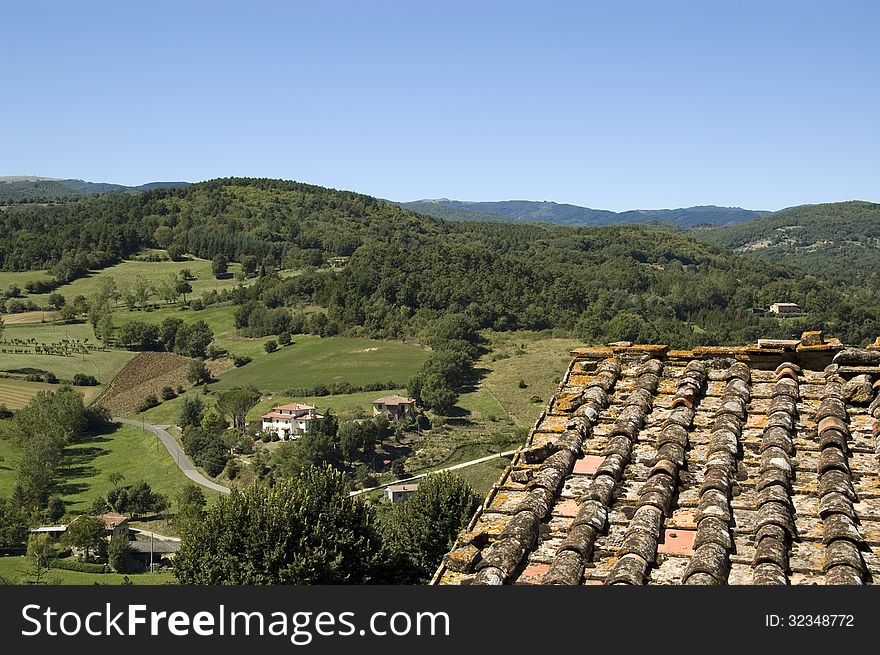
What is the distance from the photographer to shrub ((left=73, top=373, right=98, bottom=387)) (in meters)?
93.8

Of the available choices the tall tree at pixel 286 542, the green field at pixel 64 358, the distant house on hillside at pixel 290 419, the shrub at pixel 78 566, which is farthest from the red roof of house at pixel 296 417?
the tall tree at pixel 286 542

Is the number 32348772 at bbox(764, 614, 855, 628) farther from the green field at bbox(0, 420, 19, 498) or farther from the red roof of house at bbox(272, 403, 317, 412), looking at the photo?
the red roof of house at bbox(272, 403, 317, 412)

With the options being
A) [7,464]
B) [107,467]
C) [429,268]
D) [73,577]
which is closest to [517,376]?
[107,467]

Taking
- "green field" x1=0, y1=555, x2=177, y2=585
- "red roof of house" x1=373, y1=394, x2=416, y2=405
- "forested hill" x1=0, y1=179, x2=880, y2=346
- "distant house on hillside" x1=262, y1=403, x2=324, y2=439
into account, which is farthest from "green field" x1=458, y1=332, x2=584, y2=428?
"green field" x1=0, y1=555, x2=177, y2=585

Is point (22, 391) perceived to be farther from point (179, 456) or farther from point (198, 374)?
point (179, 456)

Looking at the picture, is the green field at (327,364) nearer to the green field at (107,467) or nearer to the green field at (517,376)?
the green field at (517,376)

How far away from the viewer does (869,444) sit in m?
5.55

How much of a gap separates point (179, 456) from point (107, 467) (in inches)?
236

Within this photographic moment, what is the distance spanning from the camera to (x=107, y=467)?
241 ft

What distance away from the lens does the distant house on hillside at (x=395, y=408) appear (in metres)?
83.3

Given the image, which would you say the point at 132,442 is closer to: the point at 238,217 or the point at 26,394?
the point at 26,394

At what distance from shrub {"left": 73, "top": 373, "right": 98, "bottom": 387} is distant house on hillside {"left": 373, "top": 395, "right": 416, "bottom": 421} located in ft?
112

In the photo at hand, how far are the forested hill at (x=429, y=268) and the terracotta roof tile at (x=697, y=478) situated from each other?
10245 centimetres

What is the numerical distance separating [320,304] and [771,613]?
126 meters
